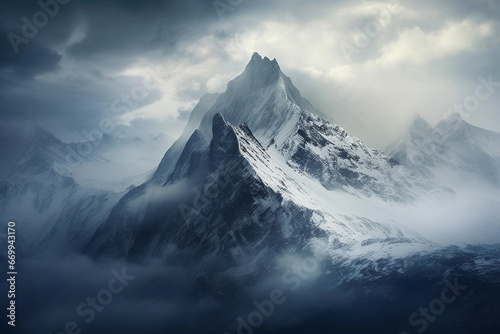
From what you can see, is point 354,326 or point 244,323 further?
point 244,323

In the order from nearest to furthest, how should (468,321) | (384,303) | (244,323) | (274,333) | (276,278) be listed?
(468,321), (384,303), (274,333), (244,323), (276,278)

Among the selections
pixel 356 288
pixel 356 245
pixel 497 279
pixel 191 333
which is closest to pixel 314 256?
pixel 356 245

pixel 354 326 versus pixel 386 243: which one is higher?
pixel 386 243

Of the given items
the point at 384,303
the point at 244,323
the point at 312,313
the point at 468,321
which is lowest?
the point at 468,321

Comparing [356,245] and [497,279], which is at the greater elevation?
[356,245]

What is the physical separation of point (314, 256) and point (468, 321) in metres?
75.1

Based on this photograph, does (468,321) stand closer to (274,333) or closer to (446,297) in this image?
(446,297)

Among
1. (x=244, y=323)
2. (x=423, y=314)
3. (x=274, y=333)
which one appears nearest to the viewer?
(x=423, y=314)

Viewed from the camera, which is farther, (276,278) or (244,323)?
(276,278)

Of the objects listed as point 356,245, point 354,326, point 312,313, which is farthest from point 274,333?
point 356,245

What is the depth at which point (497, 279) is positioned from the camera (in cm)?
14012

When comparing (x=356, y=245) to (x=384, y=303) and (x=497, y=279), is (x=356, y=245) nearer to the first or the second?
(x=384, y=303)

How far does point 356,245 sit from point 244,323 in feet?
184

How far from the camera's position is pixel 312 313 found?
170 meters
